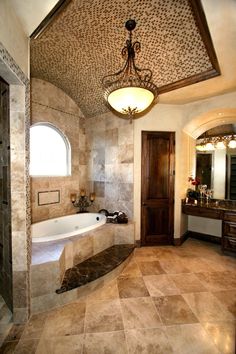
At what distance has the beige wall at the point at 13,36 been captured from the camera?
1323mm

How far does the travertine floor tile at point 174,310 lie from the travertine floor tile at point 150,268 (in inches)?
21.1

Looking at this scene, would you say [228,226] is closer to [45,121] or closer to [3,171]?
[3,171]

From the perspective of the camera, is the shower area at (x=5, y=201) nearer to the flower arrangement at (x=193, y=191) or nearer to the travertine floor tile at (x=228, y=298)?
the travertine floor tile at (x=228, y=298)

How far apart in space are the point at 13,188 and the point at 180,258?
2.83 meters

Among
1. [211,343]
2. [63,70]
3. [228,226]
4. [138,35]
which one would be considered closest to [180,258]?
[228,226]

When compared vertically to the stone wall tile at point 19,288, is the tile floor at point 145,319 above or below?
below

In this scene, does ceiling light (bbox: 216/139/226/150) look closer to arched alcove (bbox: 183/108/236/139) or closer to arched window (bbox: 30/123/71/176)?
arched alcove (bbox: 183/108/236/139)

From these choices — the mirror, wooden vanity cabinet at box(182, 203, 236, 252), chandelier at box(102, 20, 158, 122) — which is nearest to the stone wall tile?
chandelier at box(102, 20, 158, 122)

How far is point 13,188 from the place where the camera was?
168cm

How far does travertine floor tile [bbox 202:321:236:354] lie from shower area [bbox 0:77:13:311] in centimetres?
197

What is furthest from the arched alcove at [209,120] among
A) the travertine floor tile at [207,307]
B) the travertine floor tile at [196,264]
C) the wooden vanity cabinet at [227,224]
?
the travertine floor tile at [207,307]

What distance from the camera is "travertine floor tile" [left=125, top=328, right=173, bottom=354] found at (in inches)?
57.1

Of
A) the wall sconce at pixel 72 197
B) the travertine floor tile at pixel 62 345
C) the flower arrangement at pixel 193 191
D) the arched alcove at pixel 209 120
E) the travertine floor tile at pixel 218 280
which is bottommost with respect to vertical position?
the travertine floor tile at pixel 218 280

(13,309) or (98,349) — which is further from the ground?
(13,309)
